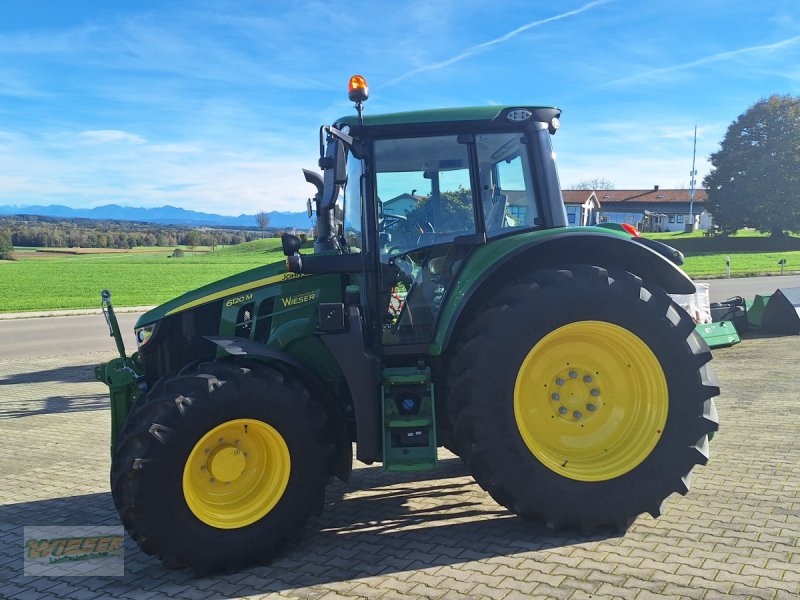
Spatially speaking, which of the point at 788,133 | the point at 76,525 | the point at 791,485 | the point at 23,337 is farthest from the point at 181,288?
the point at 788,133

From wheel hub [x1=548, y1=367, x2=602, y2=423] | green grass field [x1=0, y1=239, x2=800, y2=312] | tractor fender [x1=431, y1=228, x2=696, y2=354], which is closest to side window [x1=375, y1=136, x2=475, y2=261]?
tractor fender [x1=431, y1=228, x2=696, y2=354]

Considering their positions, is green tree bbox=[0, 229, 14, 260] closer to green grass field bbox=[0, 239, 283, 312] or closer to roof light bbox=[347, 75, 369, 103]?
green grass field bbox=[0, 239, 283, 312]

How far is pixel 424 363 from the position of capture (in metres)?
4.48

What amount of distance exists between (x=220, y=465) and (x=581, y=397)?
230 cm

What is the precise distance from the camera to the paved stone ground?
11.7 feet

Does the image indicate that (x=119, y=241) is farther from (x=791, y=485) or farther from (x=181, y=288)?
(x=791, y=485)

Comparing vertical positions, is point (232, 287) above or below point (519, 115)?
below

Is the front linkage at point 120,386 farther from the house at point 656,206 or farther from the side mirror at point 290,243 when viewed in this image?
the house at point 656,206

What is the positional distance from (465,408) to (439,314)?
2.27ft

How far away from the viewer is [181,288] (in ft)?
94.2

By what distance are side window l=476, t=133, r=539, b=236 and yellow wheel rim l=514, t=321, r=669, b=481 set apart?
892mm

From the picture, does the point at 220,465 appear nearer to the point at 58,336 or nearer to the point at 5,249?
the point at 58,336

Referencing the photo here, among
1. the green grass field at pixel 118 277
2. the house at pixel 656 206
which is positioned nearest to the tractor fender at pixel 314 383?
the green grass field at pixel 118 277

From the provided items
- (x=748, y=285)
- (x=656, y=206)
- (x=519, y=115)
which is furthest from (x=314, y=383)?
(x=656, y=206)
